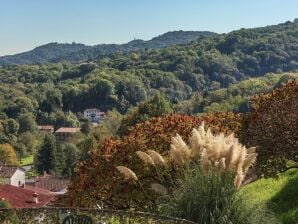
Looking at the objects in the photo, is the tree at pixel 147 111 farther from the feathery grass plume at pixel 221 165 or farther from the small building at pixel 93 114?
the small building at pixel 93 114

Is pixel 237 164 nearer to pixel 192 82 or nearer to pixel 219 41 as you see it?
pixel 192 82

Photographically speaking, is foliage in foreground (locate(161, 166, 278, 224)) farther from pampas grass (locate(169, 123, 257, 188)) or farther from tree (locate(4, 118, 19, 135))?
tree (locate(4, 118, 19, 135))

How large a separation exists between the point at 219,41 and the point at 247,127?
17515cm

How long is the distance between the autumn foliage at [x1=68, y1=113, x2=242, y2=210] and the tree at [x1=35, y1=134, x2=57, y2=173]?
198ft

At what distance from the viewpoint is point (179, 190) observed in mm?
7078

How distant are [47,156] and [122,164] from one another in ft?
205

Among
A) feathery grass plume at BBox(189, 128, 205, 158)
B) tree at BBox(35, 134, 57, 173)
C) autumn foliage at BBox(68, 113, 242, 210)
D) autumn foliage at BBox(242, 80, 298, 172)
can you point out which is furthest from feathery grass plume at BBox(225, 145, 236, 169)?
tree at BBox(35, 134, 57, 173)

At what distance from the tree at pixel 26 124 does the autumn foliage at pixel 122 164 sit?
100.0 m

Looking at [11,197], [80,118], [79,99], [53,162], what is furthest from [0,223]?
[79,99]

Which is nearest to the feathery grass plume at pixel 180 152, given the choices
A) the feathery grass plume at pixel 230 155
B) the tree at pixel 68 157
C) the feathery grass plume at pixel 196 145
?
the feathery grass plume at pixel 196 145

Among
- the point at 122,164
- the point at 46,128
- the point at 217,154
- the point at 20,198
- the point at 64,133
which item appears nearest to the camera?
the point at 217,154

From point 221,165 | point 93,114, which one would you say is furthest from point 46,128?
point 221,165

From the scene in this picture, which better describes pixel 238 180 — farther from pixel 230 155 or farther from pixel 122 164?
pixel 122 164

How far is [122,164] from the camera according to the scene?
1073cm
